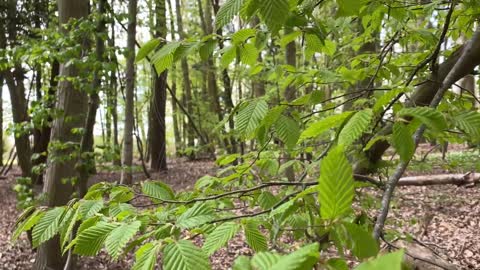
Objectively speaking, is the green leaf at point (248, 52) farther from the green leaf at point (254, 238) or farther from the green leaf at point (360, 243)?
the green leaf at point (360, 243)

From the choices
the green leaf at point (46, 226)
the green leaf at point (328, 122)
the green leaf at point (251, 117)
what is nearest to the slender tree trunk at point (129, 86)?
the green leaf at point (46, 226)

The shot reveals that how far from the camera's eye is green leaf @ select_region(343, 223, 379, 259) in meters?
0.76

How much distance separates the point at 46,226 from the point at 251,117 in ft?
2.59

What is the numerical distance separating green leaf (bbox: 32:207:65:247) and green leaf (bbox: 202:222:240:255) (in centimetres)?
55

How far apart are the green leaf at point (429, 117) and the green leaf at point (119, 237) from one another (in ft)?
2.51

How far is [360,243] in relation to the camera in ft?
2.52

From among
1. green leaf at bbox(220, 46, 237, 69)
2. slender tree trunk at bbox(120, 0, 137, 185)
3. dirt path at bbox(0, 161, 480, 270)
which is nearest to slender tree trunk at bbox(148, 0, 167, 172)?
slender tree trunk at bbox(120, 0, 137, 185)

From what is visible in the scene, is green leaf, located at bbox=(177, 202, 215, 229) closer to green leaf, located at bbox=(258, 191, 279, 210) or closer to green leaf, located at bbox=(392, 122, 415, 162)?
green leaf, located at bbox=(258, 191, 279, 210)

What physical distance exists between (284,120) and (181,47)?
19.2 inches

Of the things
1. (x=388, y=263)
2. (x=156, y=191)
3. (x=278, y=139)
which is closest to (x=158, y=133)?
(x=278, y=139)

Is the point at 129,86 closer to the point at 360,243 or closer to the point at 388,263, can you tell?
the point at 360,243

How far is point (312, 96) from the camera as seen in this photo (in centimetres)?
167

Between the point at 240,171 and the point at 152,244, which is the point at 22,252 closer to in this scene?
the point at 240,171

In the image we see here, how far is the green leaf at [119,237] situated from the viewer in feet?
3.14
